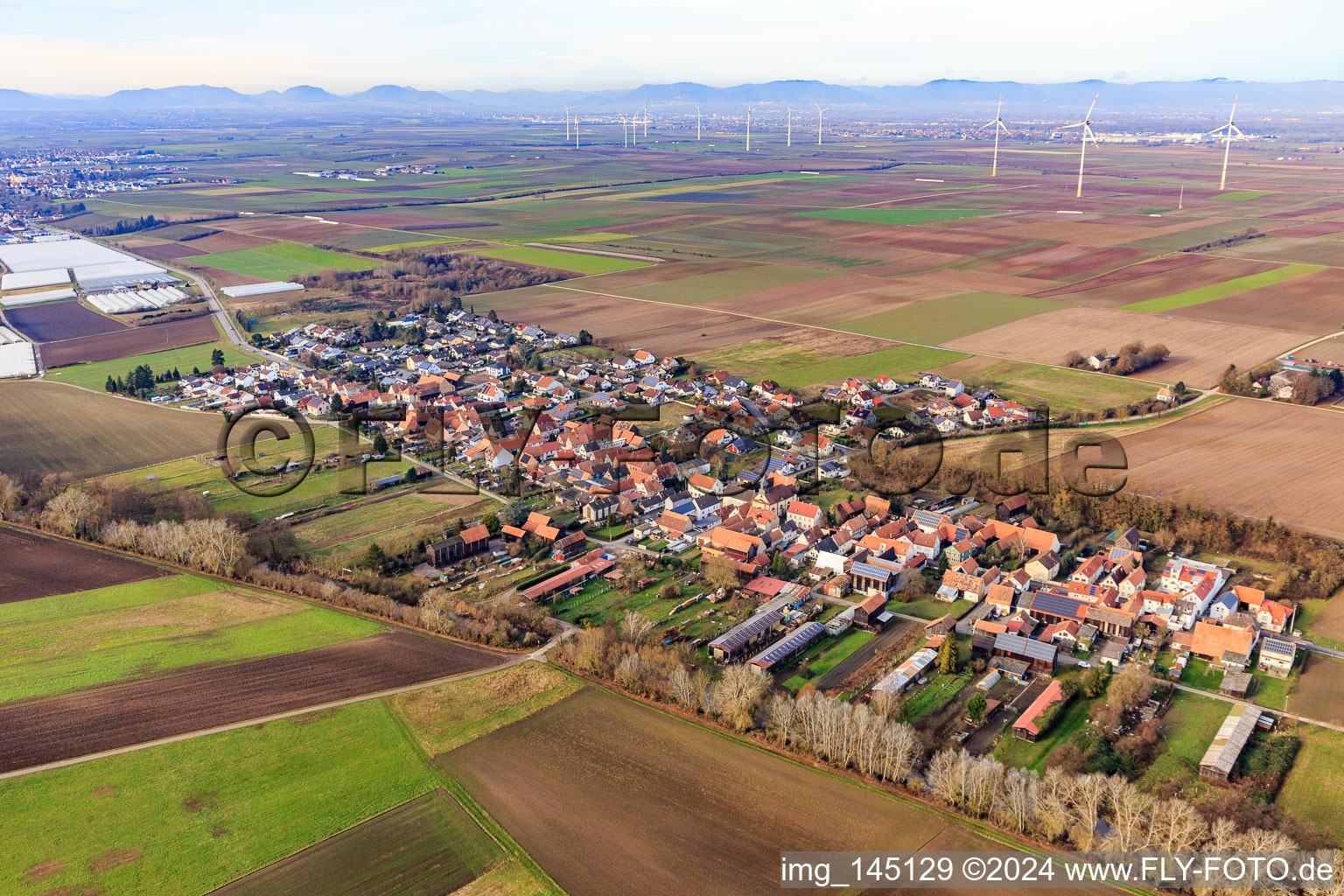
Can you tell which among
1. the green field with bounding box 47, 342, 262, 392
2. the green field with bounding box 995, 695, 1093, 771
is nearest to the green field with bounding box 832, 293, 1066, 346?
the green field with bounding box 995, 695, 1093, 771

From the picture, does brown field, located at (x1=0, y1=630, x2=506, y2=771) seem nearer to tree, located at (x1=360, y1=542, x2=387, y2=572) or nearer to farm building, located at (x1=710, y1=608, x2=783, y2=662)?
tree, located at (x1=360, y1=542, x2=387, y2=572)

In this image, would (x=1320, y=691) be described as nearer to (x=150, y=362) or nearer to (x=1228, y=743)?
(x=1228, y=743)

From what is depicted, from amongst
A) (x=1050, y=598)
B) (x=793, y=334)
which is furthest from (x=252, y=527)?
(x=793, y=334)

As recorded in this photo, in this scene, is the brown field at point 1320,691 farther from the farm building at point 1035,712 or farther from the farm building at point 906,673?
the farm building at point 906,673

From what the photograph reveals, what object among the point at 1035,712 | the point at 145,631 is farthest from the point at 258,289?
the point at 1035,712

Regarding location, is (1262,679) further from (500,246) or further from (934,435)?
(500,246)

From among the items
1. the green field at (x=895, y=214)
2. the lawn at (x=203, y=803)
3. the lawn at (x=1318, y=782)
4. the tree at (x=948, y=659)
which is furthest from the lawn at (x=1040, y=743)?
the green field at (x=895, y=214)
